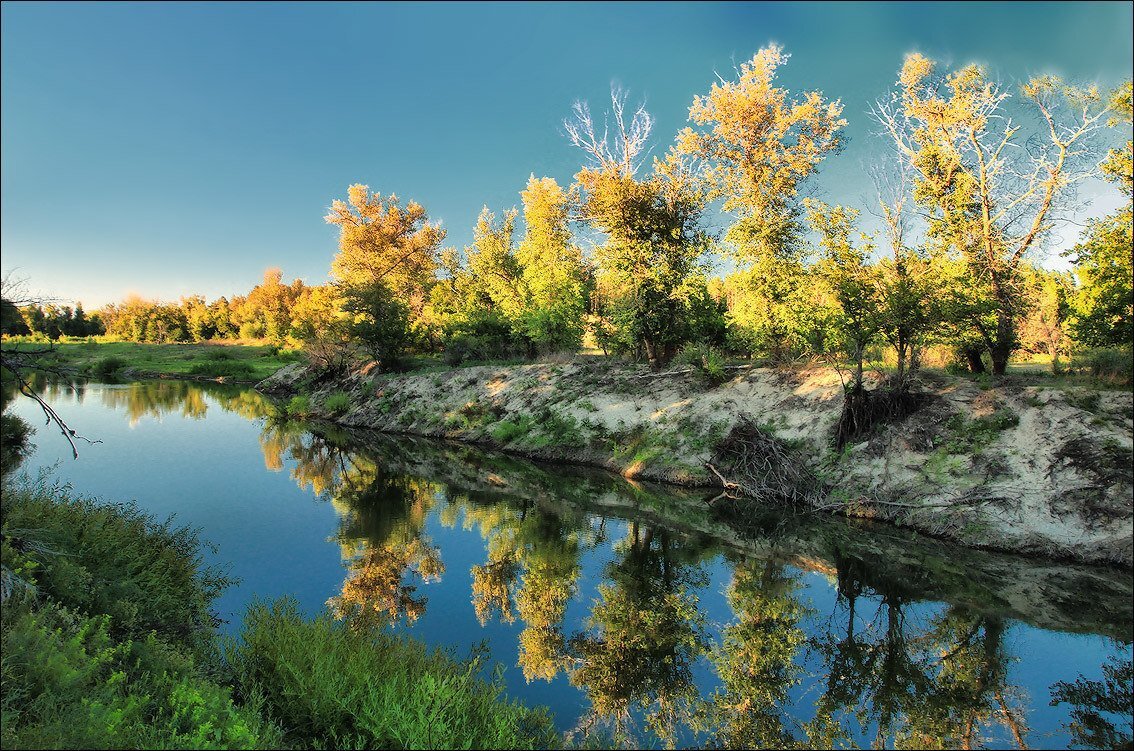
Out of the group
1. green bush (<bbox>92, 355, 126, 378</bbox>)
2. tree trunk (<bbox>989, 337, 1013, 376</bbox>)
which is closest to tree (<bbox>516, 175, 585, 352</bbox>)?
tree trunk (<bbox>989, 337, 1013, 376</bbox>)

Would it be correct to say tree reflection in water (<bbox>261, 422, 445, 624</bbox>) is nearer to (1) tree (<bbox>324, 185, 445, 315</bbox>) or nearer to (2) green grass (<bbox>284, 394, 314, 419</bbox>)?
(2) green grass (<bbox>284, 394, 314, 419</bbox>)

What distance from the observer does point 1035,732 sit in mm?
7148

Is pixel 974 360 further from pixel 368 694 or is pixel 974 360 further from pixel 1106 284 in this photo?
pixel 368 694

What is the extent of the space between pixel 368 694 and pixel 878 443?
15.6 meters

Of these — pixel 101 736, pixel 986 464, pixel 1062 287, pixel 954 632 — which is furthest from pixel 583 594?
pixel 1062 287

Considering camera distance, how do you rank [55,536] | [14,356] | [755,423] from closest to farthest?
1. [14,356]
2. [55,536]
3. [755,423]

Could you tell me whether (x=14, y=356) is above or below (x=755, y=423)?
above

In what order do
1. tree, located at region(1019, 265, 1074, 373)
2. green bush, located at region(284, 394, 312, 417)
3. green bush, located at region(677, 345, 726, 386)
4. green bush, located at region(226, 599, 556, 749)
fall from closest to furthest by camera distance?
green bush, located at region(226, 599, 556, 749)
tree, located at region(1019, 265, 1074, 373)
green bush, located at region(677, 345, 726, 386)
green bush, located at region(284, 394, 312, 417)

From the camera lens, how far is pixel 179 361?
77875 millimetres

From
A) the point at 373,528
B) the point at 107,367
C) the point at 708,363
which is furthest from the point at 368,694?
the point at 107,367

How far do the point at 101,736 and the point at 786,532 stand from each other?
14.3 meters

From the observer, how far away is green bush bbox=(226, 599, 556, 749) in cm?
618

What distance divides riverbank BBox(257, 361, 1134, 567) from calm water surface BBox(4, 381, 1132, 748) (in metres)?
1.11

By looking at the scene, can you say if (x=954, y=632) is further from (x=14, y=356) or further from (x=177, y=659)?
(x=14, y=356)
